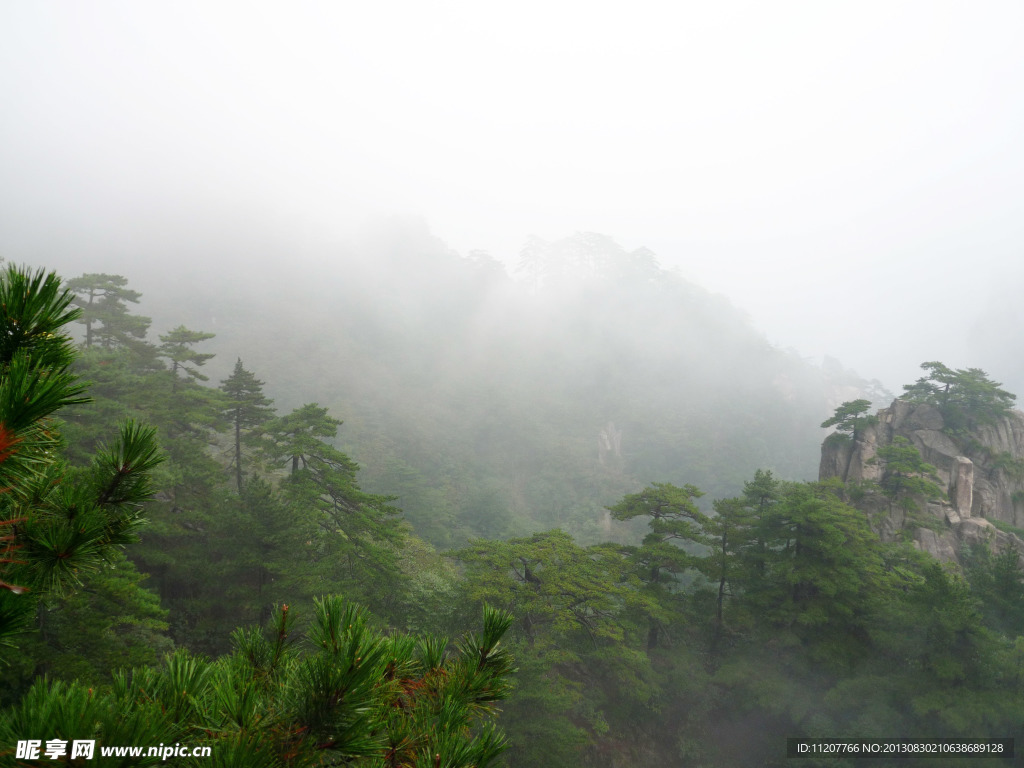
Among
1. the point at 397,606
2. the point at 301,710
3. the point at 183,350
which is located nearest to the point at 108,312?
the point at 183,350

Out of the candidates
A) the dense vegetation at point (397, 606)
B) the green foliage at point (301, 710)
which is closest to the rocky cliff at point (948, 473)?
the dense vegetation at point (397, 606)

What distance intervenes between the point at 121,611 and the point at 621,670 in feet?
42.5

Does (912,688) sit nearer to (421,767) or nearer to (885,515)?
(885,515)

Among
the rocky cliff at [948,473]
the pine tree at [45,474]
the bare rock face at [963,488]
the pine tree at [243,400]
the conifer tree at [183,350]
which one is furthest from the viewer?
the bare rock face at [963,488]

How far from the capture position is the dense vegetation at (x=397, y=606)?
1.88 meters

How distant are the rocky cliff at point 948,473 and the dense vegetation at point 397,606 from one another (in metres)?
1.15

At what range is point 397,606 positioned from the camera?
1325 centimetres

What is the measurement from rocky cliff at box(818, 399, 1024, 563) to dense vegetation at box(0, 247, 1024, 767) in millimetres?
1147

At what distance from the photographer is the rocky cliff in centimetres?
1841

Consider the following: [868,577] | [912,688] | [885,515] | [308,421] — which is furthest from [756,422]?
[308,421]

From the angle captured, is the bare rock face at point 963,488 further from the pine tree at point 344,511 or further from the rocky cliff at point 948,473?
the pine tree at point 344,511

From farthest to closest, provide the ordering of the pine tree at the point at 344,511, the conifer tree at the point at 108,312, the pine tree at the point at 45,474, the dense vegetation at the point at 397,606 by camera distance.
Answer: the conifer tree at the point at 108,312 < the pine tree at the point at 344,511 < the dense vegetation at the point at 397,606 < the pine tree at the point at 45,474

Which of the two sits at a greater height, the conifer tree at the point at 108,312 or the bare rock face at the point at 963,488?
the conifer tree at the point at 108,312

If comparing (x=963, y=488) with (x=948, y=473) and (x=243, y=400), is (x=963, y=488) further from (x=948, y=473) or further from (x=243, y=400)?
(x=243, y=400)
